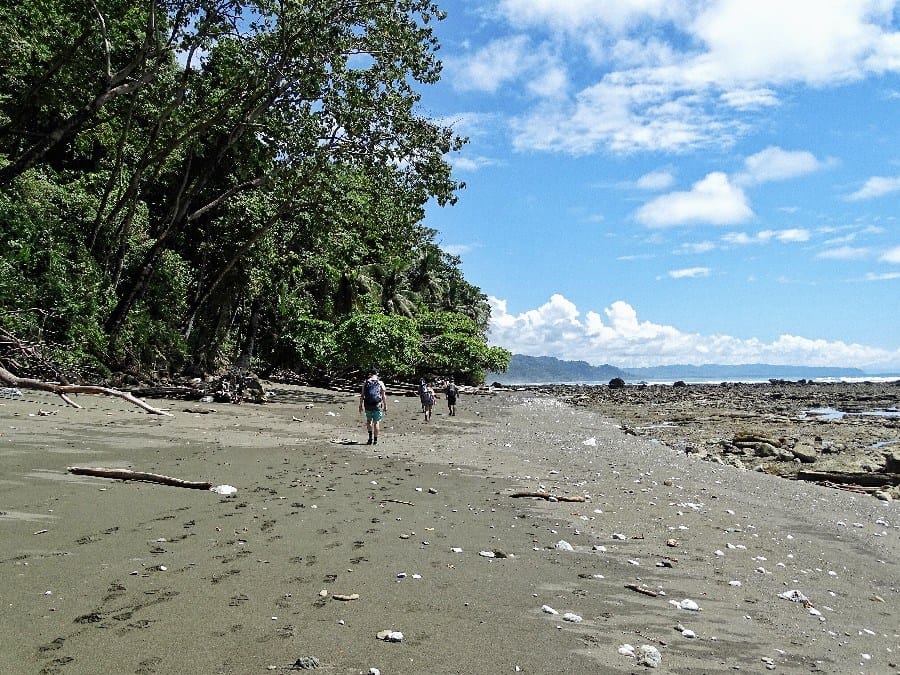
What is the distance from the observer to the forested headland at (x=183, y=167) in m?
17.3

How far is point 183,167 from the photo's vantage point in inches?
1101

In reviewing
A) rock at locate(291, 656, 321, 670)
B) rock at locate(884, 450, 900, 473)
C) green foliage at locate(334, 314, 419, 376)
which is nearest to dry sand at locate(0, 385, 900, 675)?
rock at locate(291, 656, 321, 670)

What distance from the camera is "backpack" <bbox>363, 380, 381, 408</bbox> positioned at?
1563 cm

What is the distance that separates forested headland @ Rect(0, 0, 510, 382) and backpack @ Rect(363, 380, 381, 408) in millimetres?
7206

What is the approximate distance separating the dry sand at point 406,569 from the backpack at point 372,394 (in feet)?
13.4

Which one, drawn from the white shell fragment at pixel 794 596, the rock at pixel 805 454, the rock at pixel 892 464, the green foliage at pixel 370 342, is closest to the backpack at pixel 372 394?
the white shell fragment at pixel 794 596

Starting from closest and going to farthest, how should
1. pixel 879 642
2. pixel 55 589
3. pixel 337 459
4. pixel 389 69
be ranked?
pixel 55 589 < pixel 879 642 < pixel 337 459 < pixel 389 69

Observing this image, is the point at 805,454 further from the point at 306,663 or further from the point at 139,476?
the point at 306,663

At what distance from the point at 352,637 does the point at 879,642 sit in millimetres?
4630

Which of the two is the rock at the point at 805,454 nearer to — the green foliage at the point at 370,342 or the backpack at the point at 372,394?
the backpack at the point at 372,394

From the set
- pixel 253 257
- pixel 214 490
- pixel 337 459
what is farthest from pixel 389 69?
pixel 214 490

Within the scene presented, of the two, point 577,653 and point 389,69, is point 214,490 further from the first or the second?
point 389,69

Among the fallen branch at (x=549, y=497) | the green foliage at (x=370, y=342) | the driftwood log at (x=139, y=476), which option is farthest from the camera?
the green foliage at (x=370, y=342)

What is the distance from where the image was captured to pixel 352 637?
3934 mm
